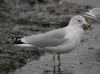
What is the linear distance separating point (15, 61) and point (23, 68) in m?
0.45

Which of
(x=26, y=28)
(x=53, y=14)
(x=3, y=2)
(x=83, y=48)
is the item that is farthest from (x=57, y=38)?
(x=3, y=2)

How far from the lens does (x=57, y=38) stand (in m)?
8.23

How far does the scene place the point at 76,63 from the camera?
29.0 ft

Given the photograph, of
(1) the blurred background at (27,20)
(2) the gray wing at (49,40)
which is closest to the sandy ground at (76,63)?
(1) the blurred background at (27,20)

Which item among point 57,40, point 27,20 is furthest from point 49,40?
point 27,20

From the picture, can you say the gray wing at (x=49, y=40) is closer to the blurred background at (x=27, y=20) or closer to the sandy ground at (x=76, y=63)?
the sandy ground at (x=76, y=63)

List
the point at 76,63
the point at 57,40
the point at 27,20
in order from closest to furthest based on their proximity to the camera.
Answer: the point at 57,40 < the point at 76,63 < the point at 27,20

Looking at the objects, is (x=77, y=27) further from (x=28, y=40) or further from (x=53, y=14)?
(x=53, y=14)

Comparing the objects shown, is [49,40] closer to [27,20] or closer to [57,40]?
[57,40]

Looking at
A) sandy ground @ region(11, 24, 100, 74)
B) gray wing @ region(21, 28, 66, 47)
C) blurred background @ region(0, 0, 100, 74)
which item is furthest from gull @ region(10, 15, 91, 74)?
blurred background @ region(0, 0, 100, 74)

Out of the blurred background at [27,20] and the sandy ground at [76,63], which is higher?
the blurred background at [27,20]

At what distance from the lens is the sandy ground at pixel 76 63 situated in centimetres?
831

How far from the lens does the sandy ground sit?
8.31m

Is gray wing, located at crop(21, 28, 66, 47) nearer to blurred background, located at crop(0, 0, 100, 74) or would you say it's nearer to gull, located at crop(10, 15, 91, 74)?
gull, located at crop(10, 15, 91, 74)
